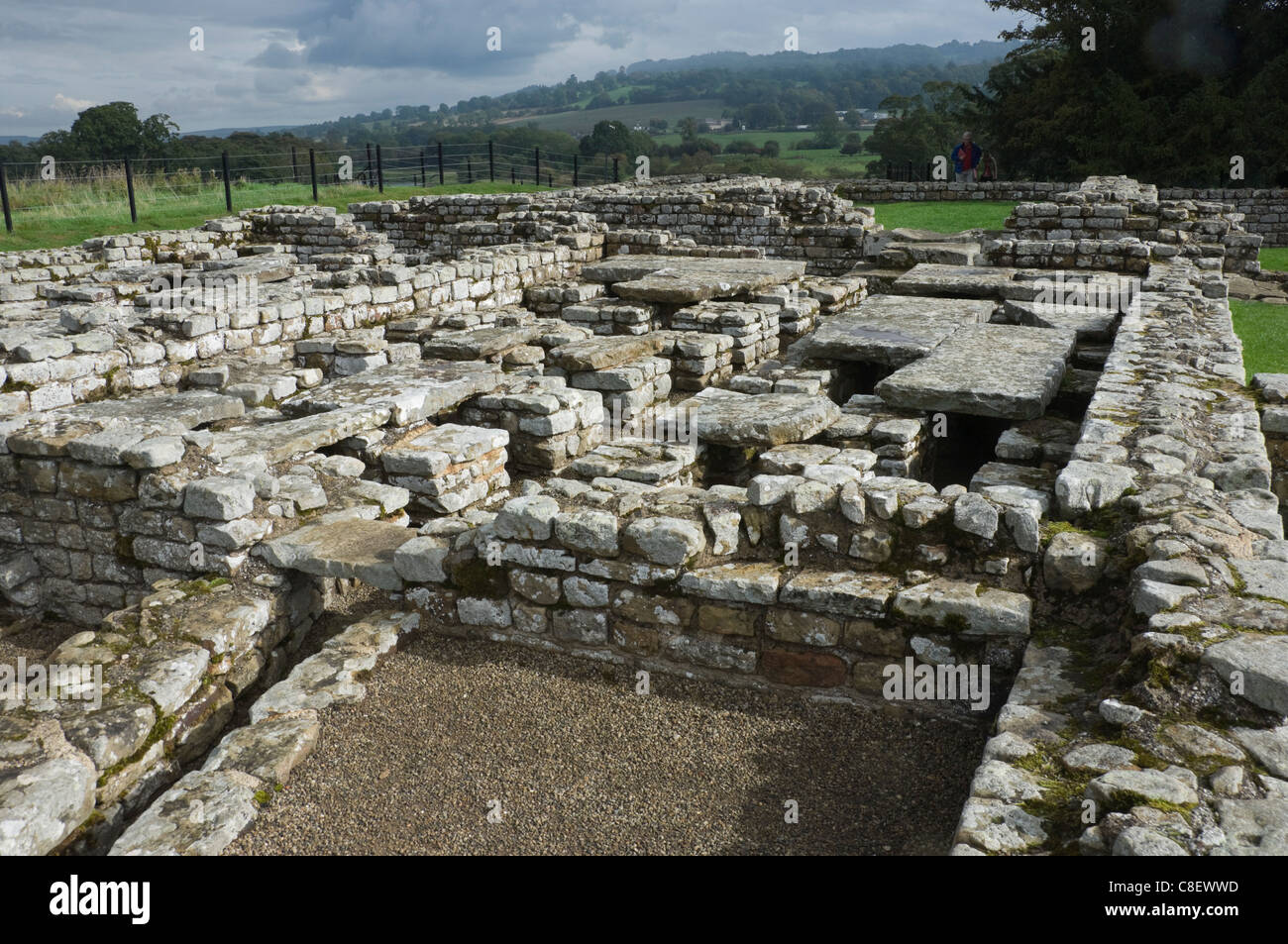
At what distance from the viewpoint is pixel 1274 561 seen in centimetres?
391

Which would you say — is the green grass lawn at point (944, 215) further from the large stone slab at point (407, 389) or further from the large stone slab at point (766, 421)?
the large stone slab at point (407, 389)

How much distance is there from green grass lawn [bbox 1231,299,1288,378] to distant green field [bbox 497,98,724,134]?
97.9 meters

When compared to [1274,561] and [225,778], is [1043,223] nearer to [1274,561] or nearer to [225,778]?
[1274,561]

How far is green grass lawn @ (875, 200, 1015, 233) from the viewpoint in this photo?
1988 centimetres

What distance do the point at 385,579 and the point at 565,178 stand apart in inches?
A: 1250

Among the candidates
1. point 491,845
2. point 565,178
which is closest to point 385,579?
point 491,845

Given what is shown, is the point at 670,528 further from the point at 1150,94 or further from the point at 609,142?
the point at 609,142

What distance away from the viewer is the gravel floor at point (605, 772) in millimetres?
3537

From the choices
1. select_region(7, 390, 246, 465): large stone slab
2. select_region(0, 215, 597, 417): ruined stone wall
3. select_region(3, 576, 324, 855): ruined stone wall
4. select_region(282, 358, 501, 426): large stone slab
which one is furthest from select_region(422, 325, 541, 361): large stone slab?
select_region(3, 576, 324, 855): ruined stone wall

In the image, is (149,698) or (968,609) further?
(149,698)

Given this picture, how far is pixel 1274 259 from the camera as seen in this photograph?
1856 cm

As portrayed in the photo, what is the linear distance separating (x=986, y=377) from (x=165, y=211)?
20822 millimetres

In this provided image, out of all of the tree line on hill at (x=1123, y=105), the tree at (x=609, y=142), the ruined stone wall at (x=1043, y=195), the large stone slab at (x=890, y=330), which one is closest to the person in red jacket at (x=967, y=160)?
the ruined stone wall at (x=1043, y=195)

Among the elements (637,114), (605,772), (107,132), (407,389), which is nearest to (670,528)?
(605,772)
